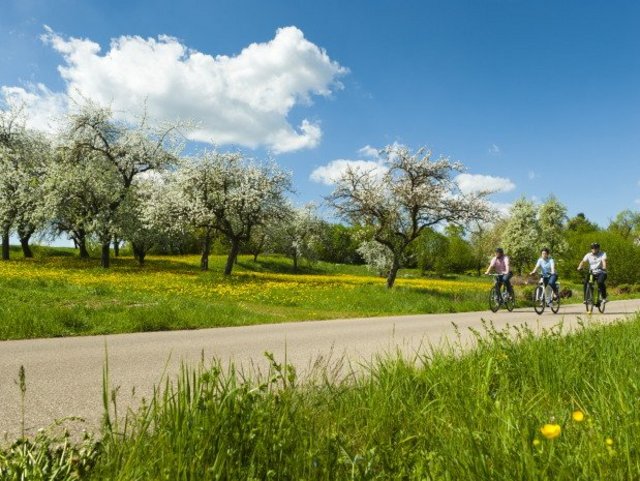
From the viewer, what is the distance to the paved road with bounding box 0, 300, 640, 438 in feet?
14.8

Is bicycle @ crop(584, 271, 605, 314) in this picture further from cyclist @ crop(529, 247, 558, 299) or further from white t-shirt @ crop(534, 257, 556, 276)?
white t-shirt @ crop(534, 257, 556, 276)

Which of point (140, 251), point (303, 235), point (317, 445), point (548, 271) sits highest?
point (303, 235)

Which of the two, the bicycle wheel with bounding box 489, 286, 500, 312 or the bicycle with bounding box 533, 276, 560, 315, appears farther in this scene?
the bicycle wheel with bounding box 489, 286, 500, 312

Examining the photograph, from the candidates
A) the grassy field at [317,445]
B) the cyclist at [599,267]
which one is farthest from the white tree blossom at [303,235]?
the grassy field at [317,445]

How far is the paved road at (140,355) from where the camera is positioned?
4523 millimetres

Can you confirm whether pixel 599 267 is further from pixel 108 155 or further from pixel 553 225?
pixel 553 225

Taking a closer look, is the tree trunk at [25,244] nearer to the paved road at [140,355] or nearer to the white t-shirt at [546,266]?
the paved road at [140,355]

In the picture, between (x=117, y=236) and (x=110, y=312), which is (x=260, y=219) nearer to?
(x=117, y=236)

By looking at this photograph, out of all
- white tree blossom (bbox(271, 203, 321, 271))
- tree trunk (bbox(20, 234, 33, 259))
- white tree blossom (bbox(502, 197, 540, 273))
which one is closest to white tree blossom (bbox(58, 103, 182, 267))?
tree trunk (bbox(20, 234, 33, 259))

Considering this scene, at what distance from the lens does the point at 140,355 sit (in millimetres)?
6930

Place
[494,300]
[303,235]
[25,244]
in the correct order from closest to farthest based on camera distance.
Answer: [494,300]
[25,244]
[303,235]

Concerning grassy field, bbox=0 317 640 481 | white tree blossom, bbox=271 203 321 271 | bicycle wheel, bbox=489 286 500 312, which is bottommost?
bicycle wheel, bbox=489 286 500 312

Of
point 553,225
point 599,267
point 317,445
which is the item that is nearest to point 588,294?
point 599,267

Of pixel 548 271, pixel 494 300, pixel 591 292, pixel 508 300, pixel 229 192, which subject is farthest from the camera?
pixel 229 192
